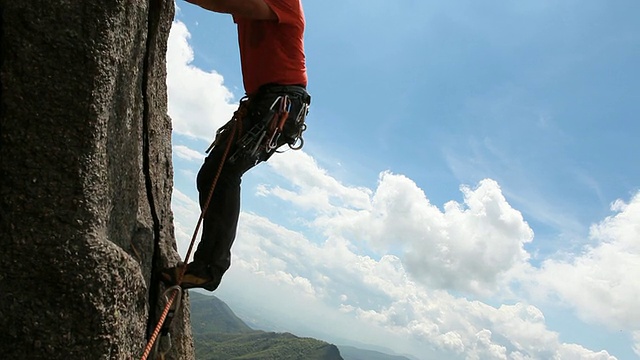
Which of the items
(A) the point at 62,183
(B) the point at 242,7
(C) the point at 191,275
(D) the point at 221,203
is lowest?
(C) the point at 191,275

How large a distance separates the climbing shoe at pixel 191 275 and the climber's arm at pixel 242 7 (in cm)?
267

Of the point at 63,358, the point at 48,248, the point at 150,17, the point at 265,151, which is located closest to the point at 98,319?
the point at 63,358

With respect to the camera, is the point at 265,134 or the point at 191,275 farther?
the point at 265,134

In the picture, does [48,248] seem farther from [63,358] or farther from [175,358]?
[175,358]

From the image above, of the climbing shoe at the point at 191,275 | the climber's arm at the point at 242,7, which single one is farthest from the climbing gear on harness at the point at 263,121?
the climbing shoe at the point at 191,275

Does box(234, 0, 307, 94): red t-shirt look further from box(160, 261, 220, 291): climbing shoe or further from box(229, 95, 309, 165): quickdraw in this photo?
box(160, 261, 220, 291): climbing shoe

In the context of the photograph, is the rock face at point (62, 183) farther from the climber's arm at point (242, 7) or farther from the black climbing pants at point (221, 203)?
the black climbing pants at point (221, 203)

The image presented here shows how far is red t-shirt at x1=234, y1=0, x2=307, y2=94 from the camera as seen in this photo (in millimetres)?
5638

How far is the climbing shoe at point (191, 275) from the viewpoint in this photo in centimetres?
526

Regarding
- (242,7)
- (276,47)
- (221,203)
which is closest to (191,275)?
(221,203)

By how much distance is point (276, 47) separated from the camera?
5.70 metres

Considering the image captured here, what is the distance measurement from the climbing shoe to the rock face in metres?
0.79

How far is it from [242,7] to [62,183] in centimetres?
253

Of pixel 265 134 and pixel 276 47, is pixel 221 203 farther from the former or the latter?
pixel 276 47
